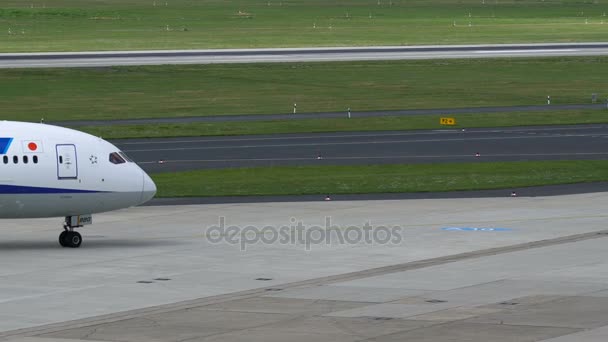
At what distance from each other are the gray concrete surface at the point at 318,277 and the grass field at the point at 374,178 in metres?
4.49

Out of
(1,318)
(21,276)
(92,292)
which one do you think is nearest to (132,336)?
(1,318)

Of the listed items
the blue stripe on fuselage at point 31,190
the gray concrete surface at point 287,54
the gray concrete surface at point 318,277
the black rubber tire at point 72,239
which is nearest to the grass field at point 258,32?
the gray concrete surface at point 287,54

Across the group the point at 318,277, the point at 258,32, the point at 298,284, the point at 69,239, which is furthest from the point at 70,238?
the point at 258,32

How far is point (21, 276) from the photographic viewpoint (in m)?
39.6

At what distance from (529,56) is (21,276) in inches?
4054

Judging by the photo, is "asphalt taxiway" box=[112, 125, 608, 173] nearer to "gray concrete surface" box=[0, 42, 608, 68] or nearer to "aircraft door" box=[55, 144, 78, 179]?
"aircraft door" box=[55, 144, 78, 179]

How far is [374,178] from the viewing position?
6391 cm

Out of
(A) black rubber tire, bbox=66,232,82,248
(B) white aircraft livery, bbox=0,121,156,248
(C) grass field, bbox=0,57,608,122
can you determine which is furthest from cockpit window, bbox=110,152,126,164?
(C) grass field, bbox=0,57,608,122

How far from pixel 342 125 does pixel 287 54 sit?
159ft

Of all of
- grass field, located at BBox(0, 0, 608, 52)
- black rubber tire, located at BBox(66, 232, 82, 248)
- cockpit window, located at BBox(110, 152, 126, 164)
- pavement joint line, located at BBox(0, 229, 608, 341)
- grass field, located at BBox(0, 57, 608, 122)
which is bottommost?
pavement joint line, located at BBox(0, 229, 608, 341)

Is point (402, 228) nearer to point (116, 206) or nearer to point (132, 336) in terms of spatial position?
point (116, 206)

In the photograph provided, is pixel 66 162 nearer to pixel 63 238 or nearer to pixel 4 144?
pixel 4 144

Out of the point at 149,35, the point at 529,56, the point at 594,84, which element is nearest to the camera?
the point at 594,84

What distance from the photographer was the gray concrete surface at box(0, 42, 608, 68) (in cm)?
12680
